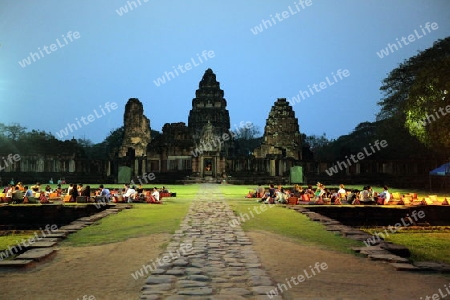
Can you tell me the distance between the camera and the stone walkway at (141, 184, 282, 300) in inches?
217

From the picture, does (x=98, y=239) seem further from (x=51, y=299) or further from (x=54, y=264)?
(x=51, y=299)

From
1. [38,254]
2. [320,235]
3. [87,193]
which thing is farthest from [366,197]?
[38,254]

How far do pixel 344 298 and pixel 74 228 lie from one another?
24.9ft

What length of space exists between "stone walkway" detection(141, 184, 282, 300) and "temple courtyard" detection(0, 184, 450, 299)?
0.04 feet

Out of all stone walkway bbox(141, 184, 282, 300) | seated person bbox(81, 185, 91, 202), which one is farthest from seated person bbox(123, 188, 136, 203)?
stone walkway bbox(141, 184, 282, 300)

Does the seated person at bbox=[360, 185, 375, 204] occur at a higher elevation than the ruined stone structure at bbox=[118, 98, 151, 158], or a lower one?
lower

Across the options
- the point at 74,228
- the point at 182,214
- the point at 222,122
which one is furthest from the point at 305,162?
the point at 74,228

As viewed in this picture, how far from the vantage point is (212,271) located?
21.7 ft

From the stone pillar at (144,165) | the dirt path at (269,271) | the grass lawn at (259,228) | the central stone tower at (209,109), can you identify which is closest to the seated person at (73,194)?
the grass lawn at (259,228)

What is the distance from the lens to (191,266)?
6.91 metres

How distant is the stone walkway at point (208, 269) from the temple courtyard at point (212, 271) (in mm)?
12

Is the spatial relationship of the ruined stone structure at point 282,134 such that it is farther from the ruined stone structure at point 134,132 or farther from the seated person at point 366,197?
the seated person at point 366,197

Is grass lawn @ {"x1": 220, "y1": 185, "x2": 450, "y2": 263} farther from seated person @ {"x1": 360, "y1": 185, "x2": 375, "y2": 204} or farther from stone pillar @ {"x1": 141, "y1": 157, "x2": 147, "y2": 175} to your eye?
stone pillar @ {"x1": 141, "y1": 157, "x2": 147, "y2": 175}

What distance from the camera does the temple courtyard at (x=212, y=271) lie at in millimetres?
5559
